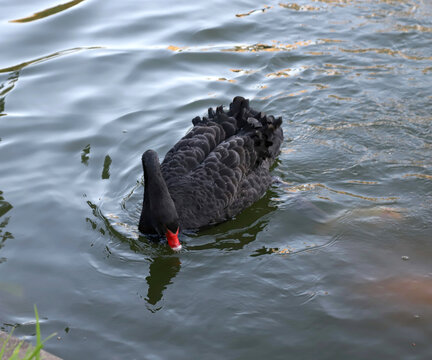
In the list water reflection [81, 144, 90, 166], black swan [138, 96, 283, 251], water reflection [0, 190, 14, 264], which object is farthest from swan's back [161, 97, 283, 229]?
water reflection [0, 190, 14, 264]

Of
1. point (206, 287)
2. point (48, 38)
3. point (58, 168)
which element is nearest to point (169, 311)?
point (206, 287)

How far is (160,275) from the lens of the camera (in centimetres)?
534

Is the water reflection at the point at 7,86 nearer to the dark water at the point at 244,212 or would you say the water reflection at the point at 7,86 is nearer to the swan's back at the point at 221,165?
the dark water at the point at 244,212

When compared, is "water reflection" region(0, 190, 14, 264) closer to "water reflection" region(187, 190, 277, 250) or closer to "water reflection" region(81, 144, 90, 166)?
"water reflection" region(81, 144, 90, 166)

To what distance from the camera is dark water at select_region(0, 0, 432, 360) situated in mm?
4648

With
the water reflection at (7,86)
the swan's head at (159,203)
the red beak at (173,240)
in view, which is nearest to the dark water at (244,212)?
the water reflection at (7,86)

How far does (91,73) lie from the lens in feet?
29.0

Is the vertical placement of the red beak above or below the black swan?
below

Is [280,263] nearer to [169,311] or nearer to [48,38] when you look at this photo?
[169,311]

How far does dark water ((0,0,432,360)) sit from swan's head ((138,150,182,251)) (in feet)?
0.84

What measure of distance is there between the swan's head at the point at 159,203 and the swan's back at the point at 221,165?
1.00ft

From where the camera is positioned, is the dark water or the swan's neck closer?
the dark water

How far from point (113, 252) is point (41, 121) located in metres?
2.74

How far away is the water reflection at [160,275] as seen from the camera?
5071 millimetres
